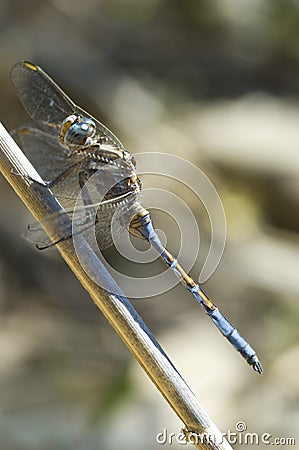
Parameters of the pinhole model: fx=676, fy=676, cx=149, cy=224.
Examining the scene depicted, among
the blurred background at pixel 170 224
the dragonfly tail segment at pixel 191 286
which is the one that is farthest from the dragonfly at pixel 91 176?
the blurred background at pixel 170 224

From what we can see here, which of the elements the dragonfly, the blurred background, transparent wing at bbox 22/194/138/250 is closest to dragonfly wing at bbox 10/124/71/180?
the dragonfly

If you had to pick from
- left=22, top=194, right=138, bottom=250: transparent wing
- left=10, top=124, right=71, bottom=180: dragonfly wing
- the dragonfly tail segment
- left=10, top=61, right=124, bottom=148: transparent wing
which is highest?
left=10, top=61, right=124, bottom=148: transparent wing

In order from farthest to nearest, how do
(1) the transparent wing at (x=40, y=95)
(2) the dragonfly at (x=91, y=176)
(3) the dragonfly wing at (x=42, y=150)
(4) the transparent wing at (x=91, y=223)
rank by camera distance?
1. (1) the transparent wing at (x=40, y=95)
2. (3) the dragonfly wing at (x=42, y=150)
3. (2) the dragonfly at (x=91, y=176)
4. (4) the transparent wing at (x=91, y=223)

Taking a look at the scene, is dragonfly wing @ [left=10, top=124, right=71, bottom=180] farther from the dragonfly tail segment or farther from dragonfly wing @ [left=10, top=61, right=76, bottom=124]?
the dragonfly tail segment

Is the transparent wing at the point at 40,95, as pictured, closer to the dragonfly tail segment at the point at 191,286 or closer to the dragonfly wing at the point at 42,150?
the dragonfly wing at the point at 42,150

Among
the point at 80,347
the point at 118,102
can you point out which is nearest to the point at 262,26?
the point at 118,102

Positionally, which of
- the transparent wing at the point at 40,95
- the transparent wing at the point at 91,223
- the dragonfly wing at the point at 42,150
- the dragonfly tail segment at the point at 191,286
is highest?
the transparent wing at the point at 40,95
